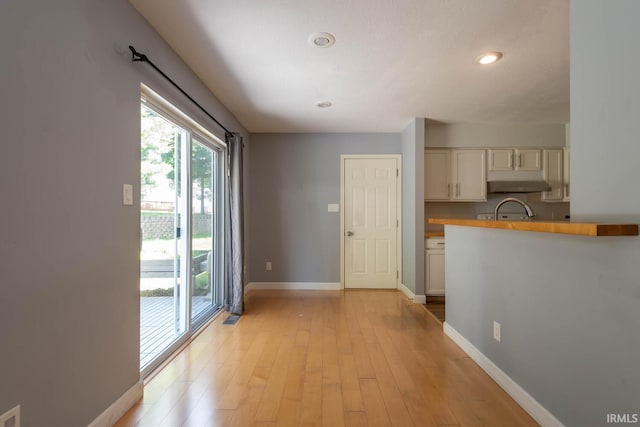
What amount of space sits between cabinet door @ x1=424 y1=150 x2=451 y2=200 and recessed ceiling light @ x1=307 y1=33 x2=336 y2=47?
2554 millimetres

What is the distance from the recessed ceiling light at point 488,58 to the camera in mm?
2232

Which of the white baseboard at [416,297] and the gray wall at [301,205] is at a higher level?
the gray wall at [301,205]

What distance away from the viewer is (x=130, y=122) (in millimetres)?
1718

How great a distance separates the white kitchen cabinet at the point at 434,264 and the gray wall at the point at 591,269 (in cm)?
203

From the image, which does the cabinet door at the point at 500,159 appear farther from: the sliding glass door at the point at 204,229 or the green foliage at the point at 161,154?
the green foliage at the point at 161,154

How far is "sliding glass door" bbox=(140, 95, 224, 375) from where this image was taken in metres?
2.16

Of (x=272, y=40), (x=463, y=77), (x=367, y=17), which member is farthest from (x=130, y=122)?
(x=463, y=77)

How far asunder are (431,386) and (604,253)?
129 centimetres

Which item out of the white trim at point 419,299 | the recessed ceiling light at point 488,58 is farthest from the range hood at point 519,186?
the recessed ceiling light at point 488,58

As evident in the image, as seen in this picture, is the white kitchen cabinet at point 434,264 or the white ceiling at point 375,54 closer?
the white ceiling at point 375,54

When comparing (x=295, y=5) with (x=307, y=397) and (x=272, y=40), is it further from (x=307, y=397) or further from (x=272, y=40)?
(x=307, y=397)

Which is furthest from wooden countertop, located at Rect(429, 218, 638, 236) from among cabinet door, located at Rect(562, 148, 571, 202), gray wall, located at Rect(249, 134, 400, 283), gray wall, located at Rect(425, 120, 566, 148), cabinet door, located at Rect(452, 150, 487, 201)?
cabinet door, located at Rect(562, 148, 571, 202)

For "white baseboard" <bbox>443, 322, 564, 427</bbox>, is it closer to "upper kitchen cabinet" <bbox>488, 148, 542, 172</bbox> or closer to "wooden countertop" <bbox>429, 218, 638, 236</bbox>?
"wooden countertop" <bbox>429, 218, 638, 236</bbox>

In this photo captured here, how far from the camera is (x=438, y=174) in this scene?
413 cm
